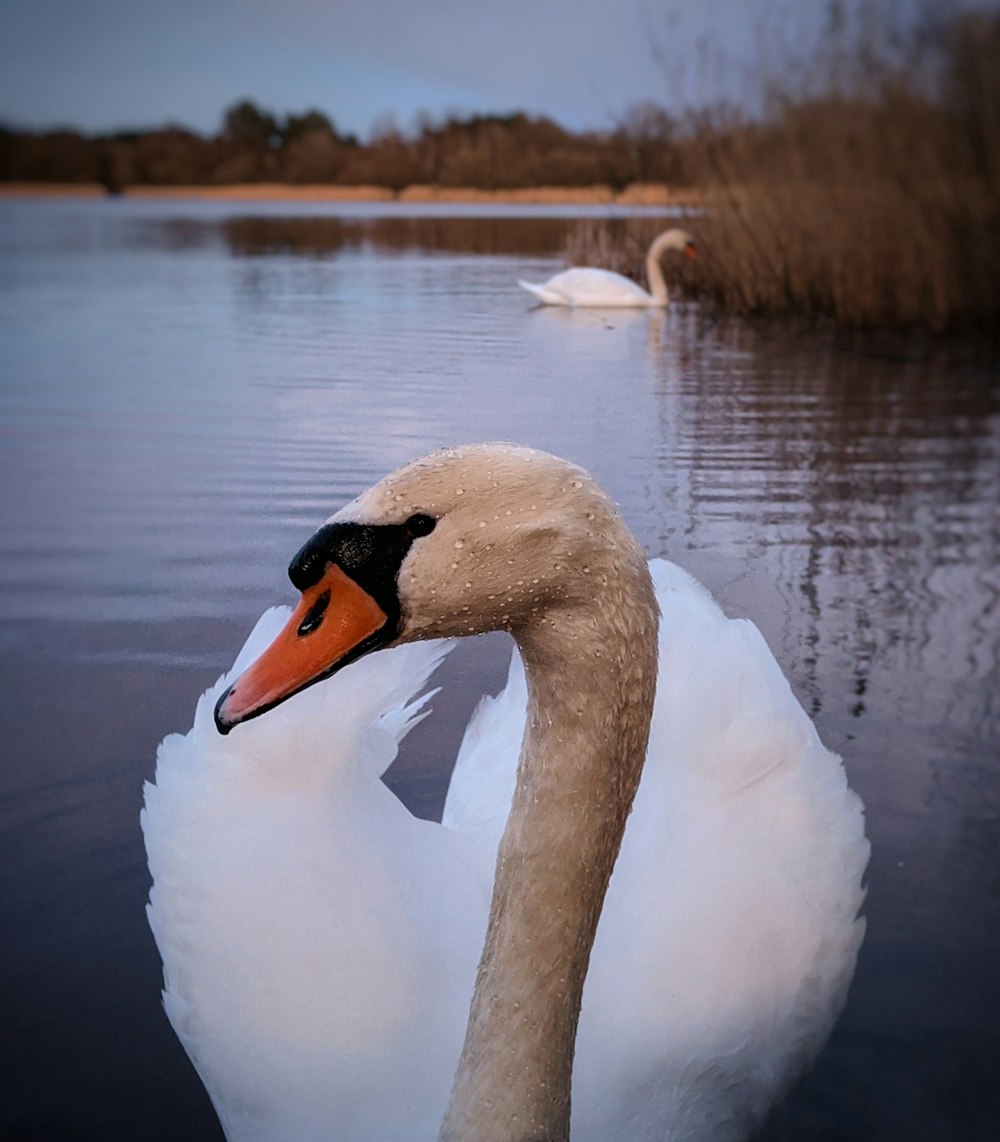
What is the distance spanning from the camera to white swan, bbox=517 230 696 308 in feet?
6.66

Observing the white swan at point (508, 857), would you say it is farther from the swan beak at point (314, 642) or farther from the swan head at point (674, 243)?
the swan head at point (674, 243)

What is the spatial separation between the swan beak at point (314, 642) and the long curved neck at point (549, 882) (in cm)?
14

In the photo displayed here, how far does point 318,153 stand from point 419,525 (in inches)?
49.9

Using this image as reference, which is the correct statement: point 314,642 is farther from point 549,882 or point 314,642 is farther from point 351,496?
point 351,496

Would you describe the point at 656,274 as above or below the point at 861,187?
below

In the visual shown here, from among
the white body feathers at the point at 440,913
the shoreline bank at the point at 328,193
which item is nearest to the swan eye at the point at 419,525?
the white body feathers at the point at 440,913

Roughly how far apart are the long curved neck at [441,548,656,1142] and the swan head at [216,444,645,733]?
79mm

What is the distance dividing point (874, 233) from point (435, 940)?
5.47 feet

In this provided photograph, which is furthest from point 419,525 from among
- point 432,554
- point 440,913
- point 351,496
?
point 351,496

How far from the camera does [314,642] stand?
0.81 metres

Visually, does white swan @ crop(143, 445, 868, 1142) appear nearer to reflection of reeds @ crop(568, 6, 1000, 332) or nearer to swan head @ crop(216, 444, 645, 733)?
swan head @ crop(216, 444, 645, 733)

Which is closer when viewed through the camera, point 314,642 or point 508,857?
point 314,642

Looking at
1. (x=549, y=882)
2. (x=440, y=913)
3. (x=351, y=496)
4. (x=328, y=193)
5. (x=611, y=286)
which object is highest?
(x=328, y=193)

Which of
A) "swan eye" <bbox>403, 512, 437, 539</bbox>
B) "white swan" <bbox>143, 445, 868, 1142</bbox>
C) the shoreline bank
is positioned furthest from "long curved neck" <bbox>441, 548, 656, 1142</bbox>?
the shoreline bank
